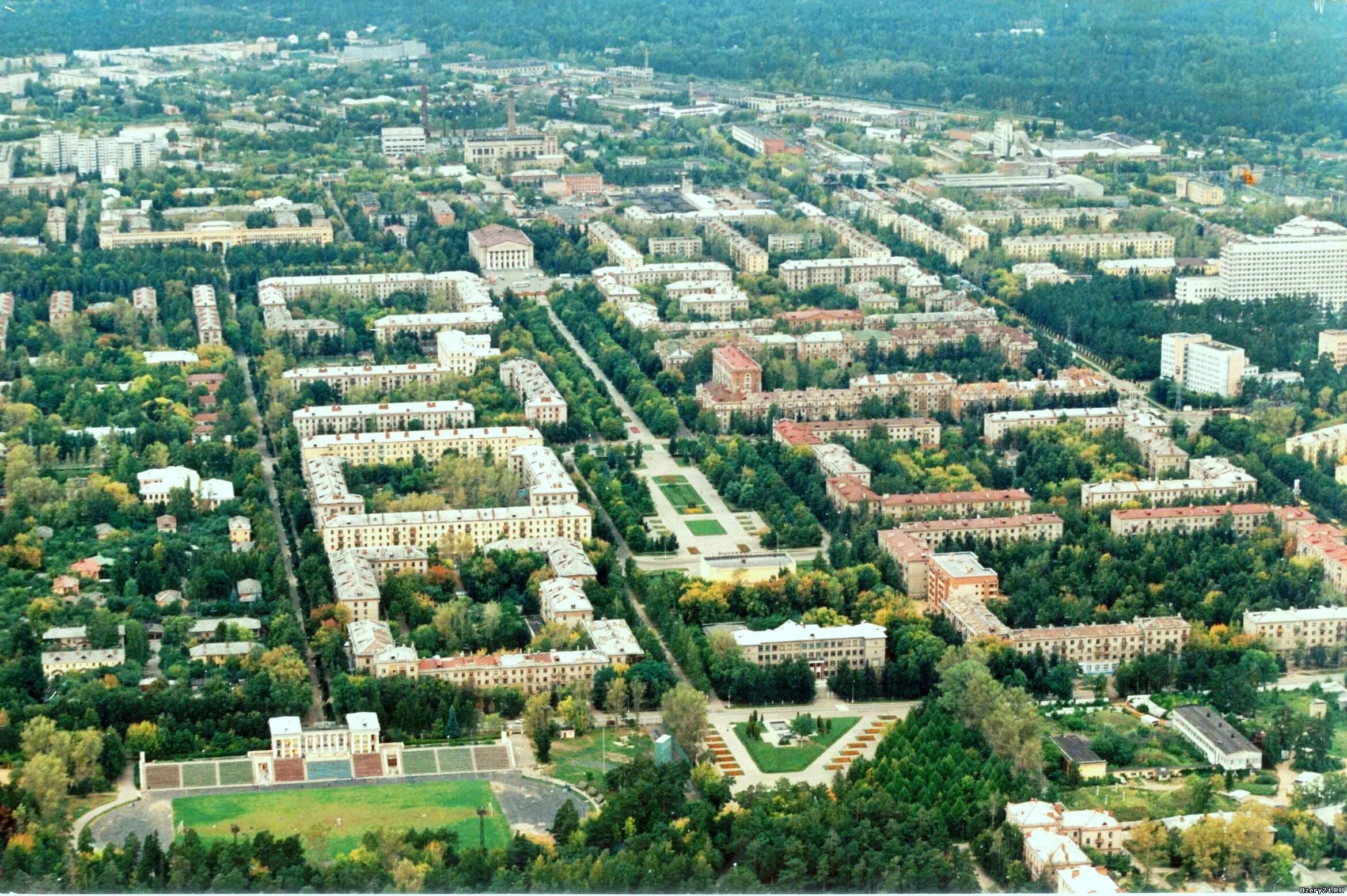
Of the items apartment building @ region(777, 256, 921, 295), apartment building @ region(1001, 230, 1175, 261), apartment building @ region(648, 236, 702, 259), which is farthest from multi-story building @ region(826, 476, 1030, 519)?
apartment building @ region(648, 236, 702, 259)

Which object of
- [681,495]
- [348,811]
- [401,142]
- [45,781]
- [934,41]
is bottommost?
[681,495]

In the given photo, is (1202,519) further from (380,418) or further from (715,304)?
(715,304)

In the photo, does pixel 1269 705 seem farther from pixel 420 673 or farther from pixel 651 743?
pixel 420 673

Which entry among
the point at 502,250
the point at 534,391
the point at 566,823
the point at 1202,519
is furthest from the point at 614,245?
the point at 566,823

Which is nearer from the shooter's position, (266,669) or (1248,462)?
(266,669)

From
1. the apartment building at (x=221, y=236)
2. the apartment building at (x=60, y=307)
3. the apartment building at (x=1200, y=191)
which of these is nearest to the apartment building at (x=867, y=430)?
the apartment building at (x=60, y=307)

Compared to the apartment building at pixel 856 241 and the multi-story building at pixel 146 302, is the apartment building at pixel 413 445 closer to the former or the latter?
the multi-story building at pixel 146 302

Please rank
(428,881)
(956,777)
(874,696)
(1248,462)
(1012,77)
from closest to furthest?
1. (428,881)
2. (956,777)
3. (874,696)
4. (1248,462)
5. (1012,77)

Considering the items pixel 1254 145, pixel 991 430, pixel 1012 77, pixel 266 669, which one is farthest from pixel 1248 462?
pixel 1012 77
